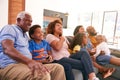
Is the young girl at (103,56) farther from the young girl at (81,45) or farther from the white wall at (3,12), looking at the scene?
the white wall at (3,12)

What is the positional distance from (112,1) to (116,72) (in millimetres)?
4095

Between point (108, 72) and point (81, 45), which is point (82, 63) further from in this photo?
point (108, 72)

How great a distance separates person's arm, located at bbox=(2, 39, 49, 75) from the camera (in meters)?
1.20

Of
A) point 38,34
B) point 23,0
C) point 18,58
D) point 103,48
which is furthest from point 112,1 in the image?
point 18,58

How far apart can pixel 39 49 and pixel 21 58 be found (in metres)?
0.61

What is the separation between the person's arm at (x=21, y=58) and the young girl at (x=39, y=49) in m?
0.51

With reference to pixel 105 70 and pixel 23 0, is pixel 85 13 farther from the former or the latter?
pixel 105 70

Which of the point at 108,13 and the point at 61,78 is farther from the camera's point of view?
the point at 108,13

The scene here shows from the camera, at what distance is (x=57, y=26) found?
7.03 feet

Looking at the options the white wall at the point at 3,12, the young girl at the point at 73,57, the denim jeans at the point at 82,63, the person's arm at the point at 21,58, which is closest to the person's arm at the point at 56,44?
the young girl at the point at 73,57

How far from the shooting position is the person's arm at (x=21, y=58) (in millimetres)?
1195

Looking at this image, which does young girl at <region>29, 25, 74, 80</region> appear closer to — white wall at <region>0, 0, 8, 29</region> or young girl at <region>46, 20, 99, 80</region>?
young girl at <region>46, 20, 99, 80</region>

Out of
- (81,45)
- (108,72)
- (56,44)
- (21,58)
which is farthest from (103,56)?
(21,58)

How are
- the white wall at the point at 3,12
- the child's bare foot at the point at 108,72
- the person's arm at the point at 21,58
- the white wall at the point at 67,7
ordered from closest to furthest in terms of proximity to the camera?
the person's arm at the point at 21,58 < the child's bare foot at the point at 108,72 < the white wall at the point at 3,12 < the white wall at the point at 67,7
